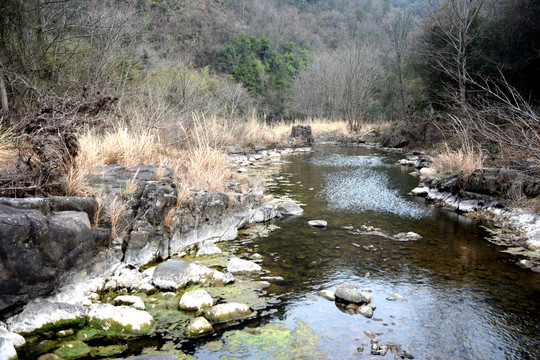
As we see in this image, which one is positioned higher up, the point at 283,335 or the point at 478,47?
the point at 478,47

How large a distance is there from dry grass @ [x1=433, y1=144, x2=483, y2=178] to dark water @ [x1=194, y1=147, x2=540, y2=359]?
1215 millimetres

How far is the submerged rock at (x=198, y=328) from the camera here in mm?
3109

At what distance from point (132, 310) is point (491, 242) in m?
5.21

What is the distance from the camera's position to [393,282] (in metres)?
4.30

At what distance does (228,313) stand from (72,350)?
1.26 m

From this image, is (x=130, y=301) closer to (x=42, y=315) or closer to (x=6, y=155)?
(x=42, y=315)

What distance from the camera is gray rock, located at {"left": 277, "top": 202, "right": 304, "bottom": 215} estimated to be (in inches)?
282

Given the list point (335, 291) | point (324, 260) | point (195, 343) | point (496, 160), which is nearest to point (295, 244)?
point (324, 260)

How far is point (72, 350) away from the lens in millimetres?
2789

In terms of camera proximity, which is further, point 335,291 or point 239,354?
point 335,291

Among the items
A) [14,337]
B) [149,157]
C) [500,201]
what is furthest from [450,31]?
[14,337]

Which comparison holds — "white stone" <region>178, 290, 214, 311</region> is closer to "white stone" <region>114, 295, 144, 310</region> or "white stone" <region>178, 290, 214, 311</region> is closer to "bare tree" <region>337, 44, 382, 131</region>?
"white stone" <region>114, 295, 144, 310</region>

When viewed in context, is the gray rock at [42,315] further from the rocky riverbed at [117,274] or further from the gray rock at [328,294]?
the gray rock at [328,294]

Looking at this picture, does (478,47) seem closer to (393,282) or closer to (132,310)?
(393,282)
